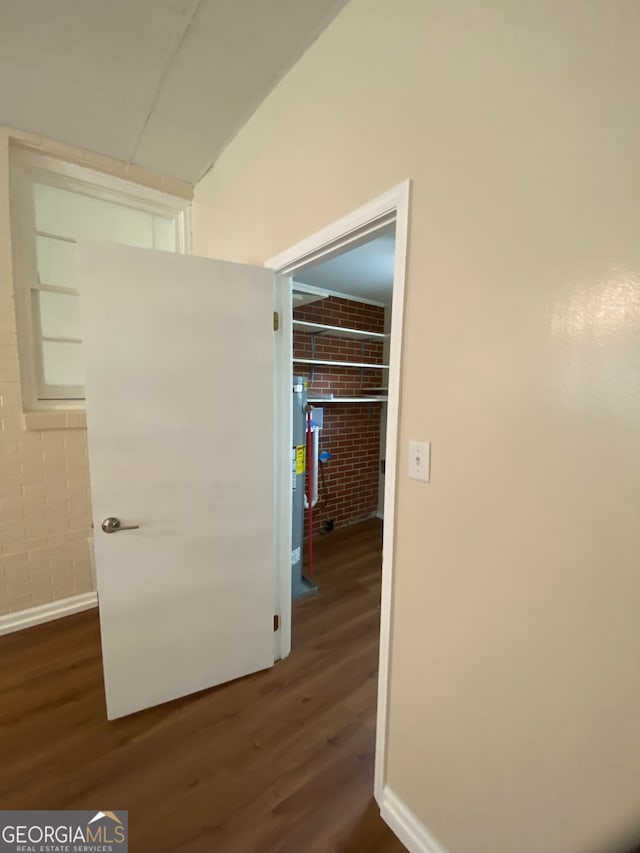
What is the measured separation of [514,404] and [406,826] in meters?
1.40

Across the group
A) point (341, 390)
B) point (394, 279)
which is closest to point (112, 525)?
point (394, 279)

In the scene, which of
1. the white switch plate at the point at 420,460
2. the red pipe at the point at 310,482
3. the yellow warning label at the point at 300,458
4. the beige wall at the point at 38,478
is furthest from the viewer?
the red pipe at the point at 310,482

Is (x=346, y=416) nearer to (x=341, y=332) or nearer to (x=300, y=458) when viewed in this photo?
(x=341, y=332)

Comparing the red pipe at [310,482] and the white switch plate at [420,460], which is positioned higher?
the white switch plate at [420,460]

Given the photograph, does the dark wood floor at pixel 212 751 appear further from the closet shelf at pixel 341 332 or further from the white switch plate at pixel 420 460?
the closet shelf at pixel 341 332

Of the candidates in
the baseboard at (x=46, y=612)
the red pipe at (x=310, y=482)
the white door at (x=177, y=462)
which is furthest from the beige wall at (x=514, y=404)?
the baseboard at (x=46, y=612)

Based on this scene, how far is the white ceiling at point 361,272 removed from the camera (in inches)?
92.1

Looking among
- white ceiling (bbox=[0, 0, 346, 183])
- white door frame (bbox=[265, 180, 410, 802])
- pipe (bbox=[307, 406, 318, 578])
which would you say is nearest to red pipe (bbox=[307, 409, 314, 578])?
pipe (bbox=[307, 406, 318, 578])

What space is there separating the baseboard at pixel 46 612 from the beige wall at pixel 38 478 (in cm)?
4

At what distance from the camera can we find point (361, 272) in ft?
9.34

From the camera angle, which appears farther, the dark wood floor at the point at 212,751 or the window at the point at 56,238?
the window at the point at 56,238

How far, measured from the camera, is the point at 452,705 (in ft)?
3.21

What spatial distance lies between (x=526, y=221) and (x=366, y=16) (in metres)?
0.99

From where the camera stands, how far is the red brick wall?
3.48 metres
